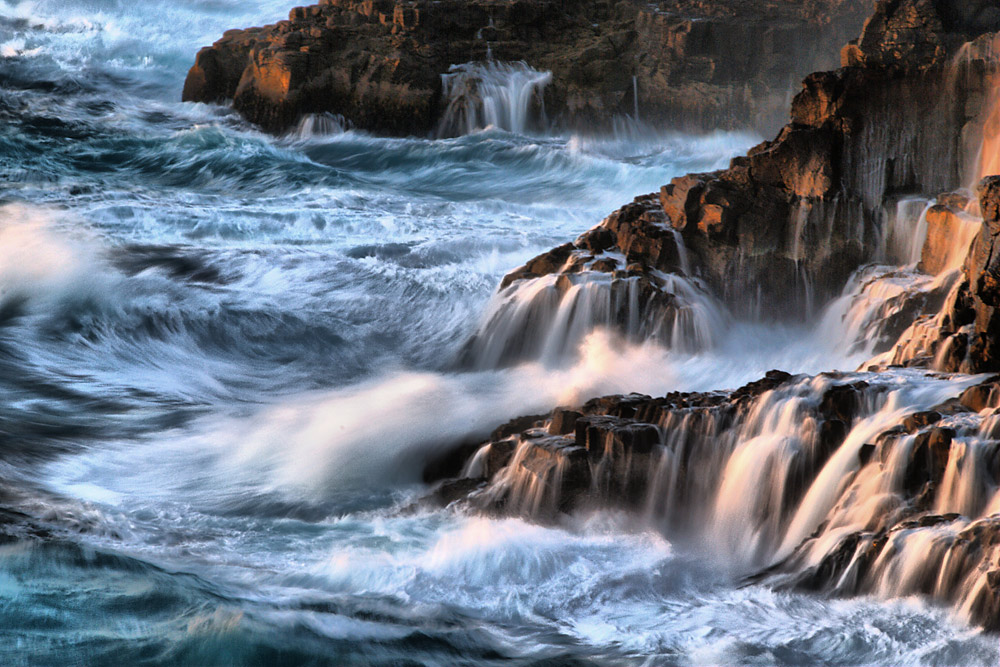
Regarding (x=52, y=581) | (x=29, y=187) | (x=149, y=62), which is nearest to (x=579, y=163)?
(x=29, y=187)

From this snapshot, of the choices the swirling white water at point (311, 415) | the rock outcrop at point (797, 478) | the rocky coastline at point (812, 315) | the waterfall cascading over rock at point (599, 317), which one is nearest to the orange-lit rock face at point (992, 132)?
the rocky coastline at point (812, 315)

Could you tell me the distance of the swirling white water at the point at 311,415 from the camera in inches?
265

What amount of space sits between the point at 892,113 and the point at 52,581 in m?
8.75

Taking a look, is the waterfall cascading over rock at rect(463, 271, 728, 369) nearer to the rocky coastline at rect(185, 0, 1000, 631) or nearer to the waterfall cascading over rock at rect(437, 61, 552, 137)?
the rocky coastline at rect(185, 0, 1000, 631)

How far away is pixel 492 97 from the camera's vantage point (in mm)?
23625

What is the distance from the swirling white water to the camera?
22.1ft

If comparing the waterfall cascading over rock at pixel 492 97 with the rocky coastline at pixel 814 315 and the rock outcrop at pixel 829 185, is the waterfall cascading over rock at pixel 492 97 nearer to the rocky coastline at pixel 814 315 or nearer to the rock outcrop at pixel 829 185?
the rocky coastline at pixel 814 315

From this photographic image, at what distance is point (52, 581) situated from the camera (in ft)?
23.5

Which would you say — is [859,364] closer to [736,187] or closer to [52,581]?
[736,187]

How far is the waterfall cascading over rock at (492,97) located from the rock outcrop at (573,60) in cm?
19

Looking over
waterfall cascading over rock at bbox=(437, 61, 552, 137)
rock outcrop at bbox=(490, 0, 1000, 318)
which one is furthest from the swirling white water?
waterfall cascading over rock at bbox=(437, 61, 552, 137)

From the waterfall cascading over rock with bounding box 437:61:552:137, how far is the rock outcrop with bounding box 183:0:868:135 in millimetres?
188

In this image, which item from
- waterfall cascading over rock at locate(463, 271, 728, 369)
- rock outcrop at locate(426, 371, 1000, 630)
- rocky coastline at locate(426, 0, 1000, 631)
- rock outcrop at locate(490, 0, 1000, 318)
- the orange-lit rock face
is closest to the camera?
rock outcrop at locate(426, 371, 1000, 630)

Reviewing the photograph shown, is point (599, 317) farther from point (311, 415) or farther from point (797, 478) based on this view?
point (797, 478)
